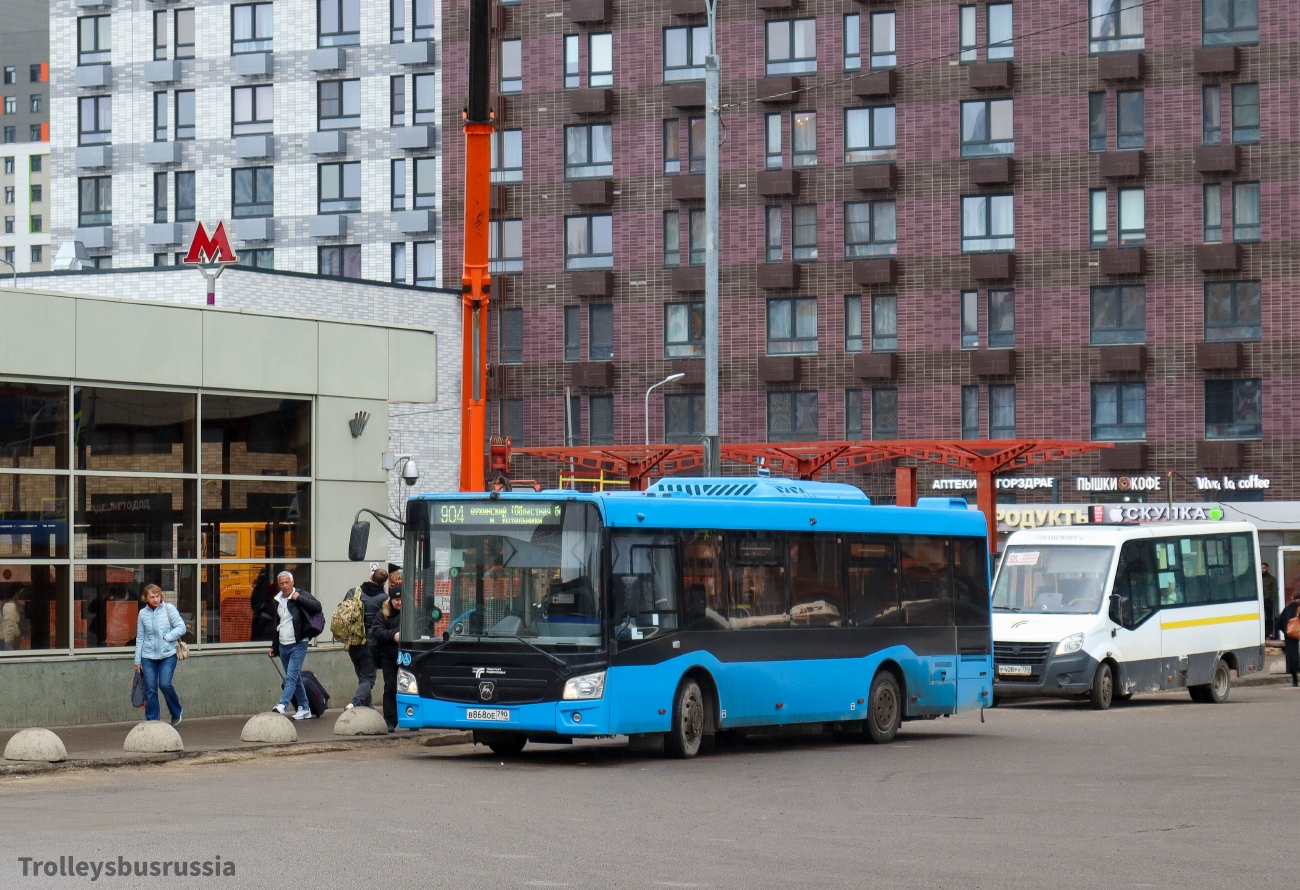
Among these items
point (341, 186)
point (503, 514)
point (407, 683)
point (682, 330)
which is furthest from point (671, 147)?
point (407, 683)

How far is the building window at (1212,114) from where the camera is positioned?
5812cm

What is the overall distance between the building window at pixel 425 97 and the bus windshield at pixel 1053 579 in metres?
41.5

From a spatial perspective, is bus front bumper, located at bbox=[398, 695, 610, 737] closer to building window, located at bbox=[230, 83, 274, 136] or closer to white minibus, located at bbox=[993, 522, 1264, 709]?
white minibus, located at bbox=[993, 522, 1264, 709]

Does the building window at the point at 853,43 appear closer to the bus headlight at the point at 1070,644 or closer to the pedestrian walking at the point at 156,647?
the bus headlight at the point at 1070,644

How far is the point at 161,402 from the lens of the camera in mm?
22969

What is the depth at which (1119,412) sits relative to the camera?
58.9 metres

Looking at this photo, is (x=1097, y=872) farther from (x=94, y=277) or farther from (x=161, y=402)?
(x=94, y=277)

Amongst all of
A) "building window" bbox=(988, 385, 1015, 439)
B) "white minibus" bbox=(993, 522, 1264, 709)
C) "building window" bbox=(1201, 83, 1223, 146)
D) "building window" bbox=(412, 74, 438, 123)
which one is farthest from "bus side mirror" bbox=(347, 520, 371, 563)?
"building window" bbox=(412, 74, 438, 123)

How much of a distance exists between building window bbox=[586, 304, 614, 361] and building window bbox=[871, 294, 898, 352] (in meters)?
8.43

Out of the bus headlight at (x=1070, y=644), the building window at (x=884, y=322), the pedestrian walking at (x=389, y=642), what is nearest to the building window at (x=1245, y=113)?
the building window at (x=884, y=322)

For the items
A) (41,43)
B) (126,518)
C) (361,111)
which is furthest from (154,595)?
(41,43)

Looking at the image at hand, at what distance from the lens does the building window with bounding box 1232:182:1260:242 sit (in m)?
57.9

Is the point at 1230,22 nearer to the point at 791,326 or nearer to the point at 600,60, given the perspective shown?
the point at 791,326

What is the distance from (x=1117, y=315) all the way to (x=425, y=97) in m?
24.0
